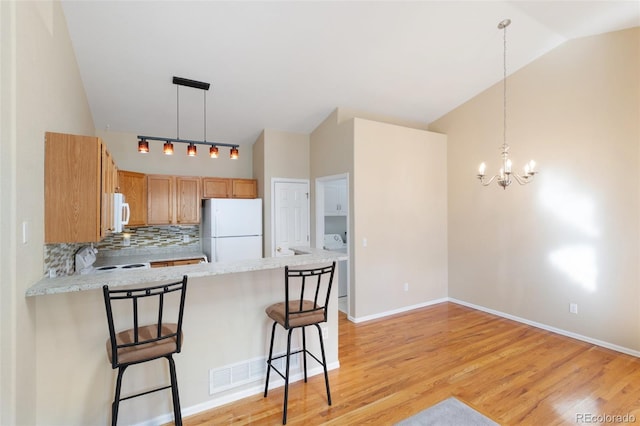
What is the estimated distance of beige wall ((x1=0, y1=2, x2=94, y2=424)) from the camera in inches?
50.9

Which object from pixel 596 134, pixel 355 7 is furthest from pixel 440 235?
pixel 355 7

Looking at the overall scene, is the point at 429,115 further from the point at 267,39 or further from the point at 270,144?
the point at 267,39

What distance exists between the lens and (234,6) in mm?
2594

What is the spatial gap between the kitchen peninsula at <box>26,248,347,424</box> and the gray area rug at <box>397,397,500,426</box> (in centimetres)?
84

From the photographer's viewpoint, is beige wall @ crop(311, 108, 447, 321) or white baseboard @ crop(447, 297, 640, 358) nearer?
white baseboard @ crop(447, 297, 640, 358)

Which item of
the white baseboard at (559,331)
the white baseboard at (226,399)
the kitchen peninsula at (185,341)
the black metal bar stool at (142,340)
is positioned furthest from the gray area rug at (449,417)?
the white baseboard at (559,331)

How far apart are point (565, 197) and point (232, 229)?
4.54 m

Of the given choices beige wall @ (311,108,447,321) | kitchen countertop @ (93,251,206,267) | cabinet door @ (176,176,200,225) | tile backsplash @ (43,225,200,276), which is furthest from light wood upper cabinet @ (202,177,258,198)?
beige wall @ (311,108,447,321)

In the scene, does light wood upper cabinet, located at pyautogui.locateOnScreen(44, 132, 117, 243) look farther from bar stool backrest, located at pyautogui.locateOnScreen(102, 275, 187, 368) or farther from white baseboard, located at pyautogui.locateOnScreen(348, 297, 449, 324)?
white baseboard, located at pyautogui.locateOnScreen(348, 297, 449, 324)

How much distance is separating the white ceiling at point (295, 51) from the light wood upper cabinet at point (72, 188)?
1.42m

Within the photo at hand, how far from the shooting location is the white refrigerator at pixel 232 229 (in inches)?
179

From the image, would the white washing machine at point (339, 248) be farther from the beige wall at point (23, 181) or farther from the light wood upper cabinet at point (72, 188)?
the beige wall at point (23, 181)

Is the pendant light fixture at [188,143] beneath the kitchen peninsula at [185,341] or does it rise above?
above

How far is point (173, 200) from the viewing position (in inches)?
181
